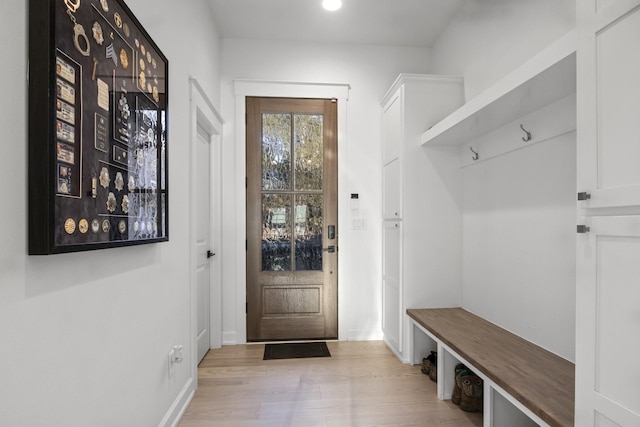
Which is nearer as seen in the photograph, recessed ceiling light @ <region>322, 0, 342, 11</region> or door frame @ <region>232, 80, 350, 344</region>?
recessed ceiling light @ <region>322, 0, 342, 11</region>

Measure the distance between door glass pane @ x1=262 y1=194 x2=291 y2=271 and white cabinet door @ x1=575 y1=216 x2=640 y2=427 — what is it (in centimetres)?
258

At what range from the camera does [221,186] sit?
3.36m

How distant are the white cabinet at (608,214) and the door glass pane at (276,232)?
258cm

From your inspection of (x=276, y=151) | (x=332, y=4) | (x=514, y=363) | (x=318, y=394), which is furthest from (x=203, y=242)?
(x=514, y=363)

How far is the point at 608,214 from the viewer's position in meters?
1.08

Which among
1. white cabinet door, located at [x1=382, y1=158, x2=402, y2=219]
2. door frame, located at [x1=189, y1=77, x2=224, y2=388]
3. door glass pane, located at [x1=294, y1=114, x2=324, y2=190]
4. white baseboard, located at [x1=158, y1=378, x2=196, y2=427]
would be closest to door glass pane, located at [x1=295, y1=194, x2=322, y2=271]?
door glass pane, located at [x1=294, y1=114, x2=324, y2=190]

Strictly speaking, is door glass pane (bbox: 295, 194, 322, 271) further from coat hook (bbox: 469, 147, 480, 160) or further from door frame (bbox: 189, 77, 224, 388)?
coat hook (bbox: 469, 147, 480, 160)

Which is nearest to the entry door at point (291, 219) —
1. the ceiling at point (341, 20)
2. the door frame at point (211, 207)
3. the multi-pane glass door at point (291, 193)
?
the multi-pane glass door at point (291, 193)

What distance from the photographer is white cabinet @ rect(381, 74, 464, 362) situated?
9.47 feet

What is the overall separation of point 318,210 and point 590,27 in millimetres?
2594

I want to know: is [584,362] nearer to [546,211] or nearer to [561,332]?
[561,332]

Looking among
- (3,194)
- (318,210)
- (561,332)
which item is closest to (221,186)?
(318,210)

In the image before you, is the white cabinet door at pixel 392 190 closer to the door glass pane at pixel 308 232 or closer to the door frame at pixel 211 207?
the door glass pane at pixel 308 232

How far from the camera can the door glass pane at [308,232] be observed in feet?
11.5
